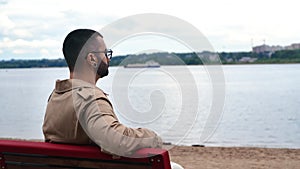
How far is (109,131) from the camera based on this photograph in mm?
2297

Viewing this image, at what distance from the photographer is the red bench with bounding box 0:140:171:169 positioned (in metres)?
2.44

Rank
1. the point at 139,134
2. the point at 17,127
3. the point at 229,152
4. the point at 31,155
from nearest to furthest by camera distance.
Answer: the point at 139,134 → the point at 31,155 → the point at 229,152 → the point at 17,127

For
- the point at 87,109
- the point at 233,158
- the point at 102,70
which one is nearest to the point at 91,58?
the point at 102,70

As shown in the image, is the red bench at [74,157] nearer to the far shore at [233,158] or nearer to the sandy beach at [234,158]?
the far shore at [233,158]

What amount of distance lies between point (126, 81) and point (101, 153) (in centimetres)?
45

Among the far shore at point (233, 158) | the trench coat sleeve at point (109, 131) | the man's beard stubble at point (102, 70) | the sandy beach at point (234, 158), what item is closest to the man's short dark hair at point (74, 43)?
the man's beard stubble at point (102, 70)

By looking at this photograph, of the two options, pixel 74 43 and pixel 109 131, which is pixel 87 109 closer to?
pixel 109 131

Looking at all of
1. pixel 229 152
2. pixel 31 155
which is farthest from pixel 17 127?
pixel 31 155

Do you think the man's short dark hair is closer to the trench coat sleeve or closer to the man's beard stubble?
the man's beard stubble

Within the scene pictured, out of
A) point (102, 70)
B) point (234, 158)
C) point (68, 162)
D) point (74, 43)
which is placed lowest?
point (234, 158)

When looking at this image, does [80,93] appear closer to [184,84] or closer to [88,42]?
[88,42]

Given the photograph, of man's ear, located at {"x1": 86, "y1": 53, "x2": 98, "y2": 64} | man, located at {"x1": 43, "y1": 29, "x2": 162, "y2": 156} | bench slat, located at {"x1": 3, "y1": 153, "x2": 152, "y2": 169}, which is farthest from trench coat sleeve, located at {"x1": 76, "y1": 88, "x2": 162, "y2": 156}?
man's ear, located at {"x1": 86, "y1": 53, "x2": 98, "y2": 64}

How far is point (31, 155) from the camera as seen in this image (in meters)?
2.73

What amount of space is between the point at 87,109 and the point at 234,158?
6886 mm
